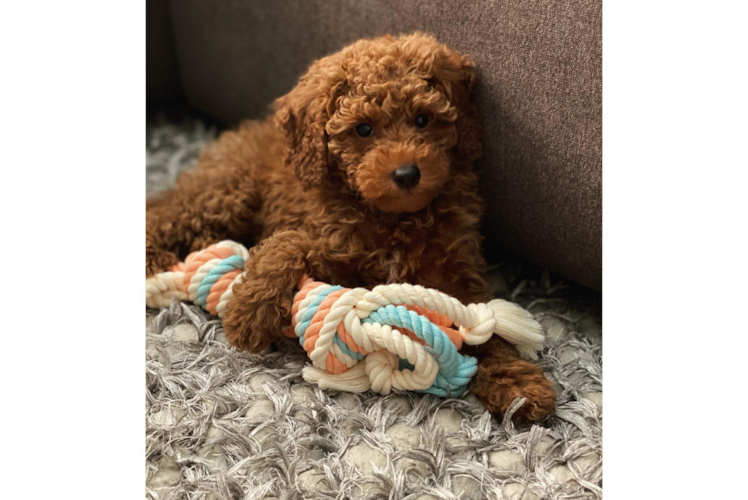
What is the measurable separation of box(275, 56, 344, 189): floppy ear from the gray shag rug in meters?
0.34

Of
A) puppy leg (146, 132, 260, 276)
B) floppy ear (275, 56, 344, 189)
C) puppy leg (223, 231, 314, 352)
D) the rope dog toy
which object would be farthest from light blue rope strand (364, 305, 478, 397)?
puppy leg (146, 132, 260, 276)

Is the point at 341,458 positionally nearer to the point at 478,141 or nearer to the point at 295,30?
the point at 478,141

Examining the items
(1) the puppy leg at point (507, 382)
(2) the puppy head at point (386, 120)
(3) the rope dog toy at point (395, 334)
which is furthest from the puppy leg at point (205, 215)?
(1) the puppy leg at point (507, 382)

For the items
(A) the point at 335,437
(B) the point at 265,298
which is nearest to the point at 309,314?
(B) the point at 265,298

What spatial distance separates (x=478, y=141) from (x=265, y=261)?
48 centimetres

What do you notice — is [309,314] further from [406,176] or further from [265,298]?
[406,176]

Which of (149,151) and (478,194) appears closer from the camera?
(478,194)

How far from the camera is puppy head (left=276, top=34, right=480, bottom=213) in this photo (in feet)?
3.60

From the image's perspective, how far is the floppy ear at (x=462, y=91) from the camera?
45.3 inches

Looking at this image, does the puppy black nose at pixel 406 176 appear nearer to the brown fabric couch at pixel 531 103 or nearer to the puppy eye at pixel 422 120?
the puppy eye at pixel 422 120

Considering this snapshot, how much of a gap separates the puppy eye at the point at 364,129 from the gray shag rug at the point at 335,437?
0.41 metres

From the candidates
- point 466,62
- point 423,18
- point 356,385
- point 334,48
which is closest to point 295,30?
point 334,48

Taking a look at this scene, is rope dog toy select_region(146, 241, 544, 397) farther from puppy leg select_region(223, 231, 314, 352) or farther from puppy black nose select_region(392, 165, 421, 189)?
puppy black nose select_region(392, 165, 421, 189)

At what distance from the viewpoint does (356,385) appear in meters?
1.05
